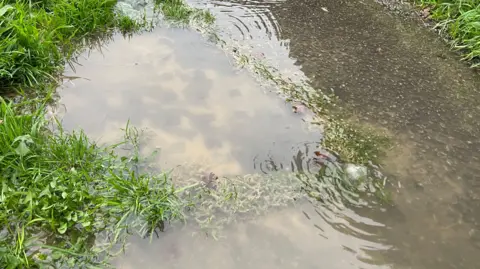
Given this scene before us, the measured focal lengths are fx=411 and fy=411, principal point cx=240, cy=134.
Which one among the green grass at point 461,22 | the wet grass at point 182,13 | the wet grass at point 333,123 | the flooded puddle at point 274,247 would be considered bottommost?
the flooded puddle at point 274,247

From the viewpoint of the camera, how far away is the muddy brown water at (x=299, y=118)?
2.87 meters

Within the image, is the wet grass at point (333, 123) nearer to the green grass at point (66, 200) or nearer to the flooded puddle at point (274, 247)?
the flooded puddle at point (274, 247)

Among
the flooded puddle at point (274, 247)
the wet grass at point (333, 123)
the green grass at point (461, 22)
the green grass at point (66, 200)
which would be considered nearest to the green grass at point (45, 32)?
the green grass at point (66, 200)

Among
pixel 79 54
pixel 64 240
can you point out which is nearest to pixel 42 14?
pixel 79 54

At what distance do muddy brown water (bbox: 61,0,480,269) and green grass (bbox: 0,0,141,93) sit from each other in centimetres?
29

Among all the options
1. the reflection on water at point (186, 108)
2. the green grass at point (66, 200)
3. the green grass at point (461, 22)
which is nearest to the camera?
the green grass at point (66, 200)

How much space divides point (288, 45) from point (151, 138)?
2.13 m

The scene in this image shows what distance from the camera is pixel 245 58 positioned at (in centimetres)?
455

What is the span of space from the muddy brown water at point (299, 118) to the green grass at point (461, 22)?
0.71ft

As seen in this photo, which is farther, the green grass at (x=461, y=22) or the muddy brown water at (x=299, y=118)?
the green grass at (x=461, y=22)

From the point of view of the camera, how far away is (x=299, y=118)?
3.86 meters

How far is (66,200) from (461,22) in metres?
4.82

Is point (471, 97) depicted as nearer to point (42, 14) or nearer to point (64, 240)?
point (64, 240)

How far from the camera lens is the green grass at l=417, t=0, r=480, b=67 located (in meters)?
4.76
